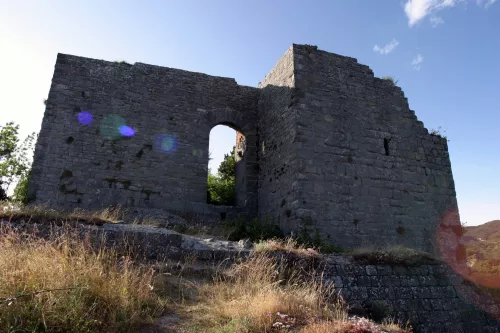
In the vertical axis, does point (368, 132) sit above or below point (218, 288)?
above

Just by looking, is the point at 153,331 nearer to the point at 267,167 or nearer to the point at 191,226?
the point at 191,226

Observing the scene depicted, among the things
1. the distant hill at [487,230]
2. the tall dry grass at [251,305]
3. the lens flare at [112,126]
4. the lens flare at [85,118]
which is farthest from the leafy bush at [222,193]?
the distant hill at [487,230]

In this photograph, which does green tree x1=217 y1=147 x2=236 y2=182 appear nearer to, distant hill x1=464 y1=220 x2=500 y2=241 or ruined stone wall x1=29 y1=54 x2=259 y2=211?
ruined stone wall x1=29 y1=54 x2=259 y2=211

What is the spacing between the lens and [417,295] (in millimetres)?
6965

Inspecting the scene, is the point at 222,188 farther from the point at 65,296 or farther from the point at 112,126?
the point at 65,296

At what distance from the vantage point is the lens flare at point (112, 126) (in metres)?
11.4

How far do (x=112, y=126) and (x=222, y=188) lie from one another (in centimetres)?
462

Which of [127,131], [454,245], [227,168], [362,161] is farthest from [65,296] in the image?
[227,168]

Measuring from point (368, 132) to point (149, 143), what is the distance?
6897mm

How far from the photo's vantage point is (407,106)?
12430 millimetres

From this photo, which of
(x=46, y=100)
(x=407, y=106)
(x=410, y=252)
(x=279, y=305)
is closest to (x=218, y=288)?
(x=279, y=305)

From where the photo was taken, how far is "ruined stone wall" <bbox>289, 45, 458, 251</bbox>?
10133 mm

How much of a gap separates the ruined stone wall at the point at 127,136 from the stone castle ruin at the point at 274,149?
32 mm

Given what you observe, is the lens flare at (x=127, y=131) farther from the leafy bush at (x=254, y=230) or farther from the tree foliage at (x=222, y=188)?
the leafy bush at (x=254, y=230)
